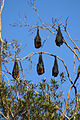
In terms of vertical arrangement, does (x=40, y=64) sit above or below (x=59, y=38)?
below

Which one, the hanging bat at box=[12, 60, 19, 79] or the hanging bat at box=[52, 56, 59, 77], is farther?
the hanging bat at box=[12, 60, 19, 79]

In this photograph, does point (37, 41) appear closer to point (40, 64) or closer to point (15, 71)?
point (40, 64)

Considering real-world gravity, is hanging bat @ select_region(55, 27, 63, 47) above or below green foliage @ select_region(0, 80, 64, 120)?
above

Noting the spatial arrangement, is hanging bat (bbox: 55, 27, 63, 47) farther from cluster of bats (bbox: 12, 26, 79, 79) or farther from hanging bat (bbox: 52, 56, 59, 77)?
hanging bat (bbox: 52, 56, 59, 77)

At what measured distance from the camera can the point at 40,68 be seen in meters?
10.7

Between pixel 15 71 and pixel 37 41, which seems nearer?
pixel 15 71

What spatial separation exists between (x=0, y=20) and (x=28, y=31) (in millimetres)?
5044

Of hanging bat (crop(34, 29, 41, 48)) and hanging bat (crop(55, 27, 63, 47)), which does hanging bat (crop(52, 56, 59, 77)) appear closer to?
hanging bat (crop(55, 27, 63, 47))

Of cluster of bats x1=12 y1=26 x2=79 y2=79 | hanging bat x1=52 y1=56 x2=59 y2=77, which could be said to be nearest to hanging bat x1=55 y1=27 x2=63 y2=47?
cluster of bats x1=12 y1=26 x2=79 y2=79

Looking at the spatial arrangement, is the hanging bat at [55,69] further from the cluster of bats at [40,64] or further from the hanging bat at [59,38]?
the hanging bat at [59,38]

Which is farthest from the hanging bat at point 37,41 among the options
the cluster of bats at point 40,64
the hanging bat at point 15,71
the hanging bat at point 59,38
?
the hanging bat at point 15,71

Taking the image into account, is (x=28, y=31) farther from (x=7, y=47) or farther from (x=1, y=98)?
(x=1, y=98)

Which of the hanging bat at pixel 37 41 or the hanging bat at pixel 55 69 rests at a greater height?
the hanging bat at pixel 37 41

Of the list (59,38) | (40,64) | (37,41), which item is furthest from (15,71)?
(59,38)
